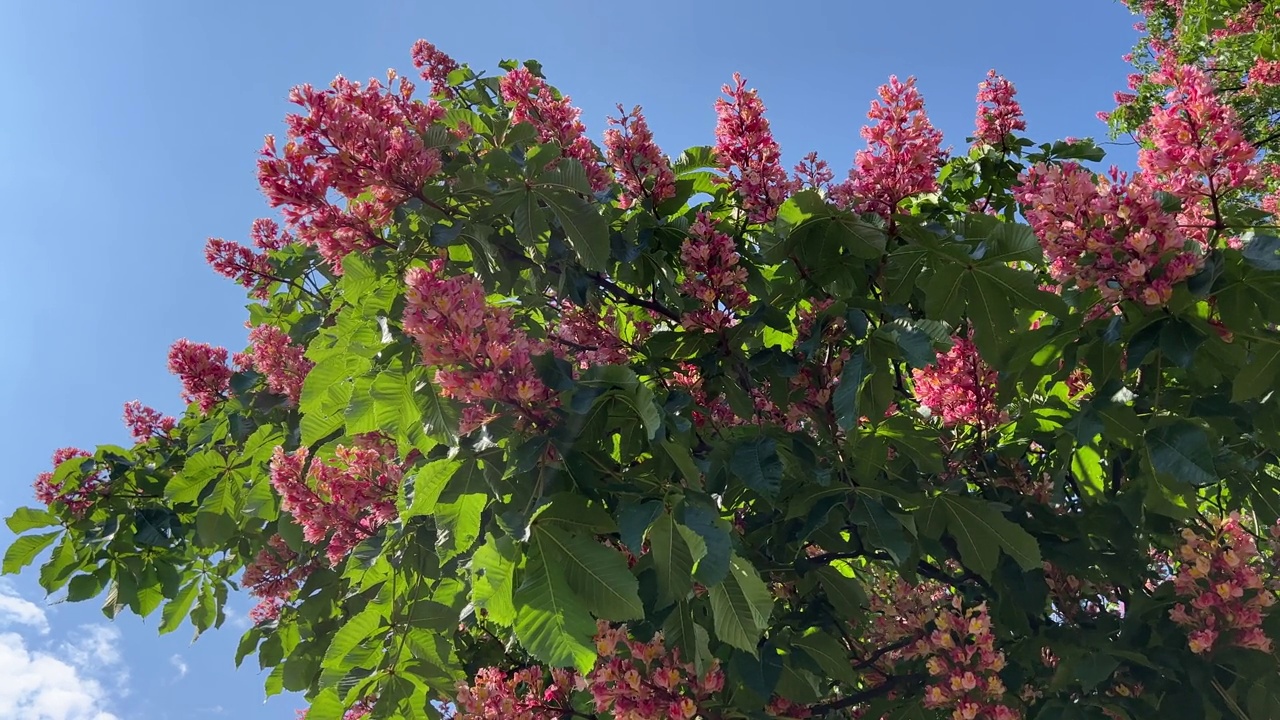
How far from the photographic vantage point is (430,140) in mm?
2426

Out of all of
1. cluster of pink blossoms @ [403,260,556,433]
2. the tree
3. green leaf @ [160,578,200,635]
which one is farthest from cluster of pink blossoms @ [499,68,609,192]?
green leaf @ [160,578,200,635]

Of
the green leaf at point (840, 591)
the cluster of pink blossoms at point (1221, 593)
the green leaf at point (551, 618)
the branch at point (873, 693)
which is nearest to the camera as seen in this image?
the green leaf at point (551, 618)

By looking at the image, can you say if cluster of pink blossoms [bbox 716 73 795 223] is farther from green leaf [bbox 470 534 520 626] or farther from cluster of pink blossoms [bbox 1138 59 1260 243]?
green leaf [bbox 470 534 520 626]

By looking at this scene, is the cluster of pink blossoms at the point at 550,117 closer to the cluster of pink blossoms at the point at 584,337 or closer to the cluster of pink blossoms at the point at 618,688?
the cluster of pink blossoms at the point at 584,337

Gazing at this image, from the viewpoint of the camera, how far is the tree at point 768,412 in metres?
1.96

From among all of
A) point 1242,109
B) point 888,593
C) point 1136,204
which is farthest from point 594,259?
point 1242,109

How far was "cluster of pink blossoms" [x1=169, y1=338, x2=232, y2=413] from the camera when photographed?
438cm

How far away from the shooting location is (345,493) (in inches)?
103

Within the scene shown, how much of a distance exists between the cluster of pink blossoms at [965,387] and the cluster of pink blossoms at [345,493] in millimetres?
1734

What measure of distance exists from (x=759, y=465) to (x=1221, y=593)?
154cm

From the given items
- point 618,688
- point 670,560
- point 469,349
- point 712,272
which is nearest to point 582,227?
point 712,272

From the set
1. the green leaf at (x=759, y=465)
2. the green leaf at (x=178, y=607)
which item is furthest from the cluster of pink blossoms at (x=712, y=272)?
the green leaf at (x=178, y=607)

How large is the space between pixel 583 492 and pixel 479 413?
31cm

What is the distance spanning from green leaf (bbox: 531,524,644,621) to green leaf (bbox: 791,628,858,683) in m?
1.08
